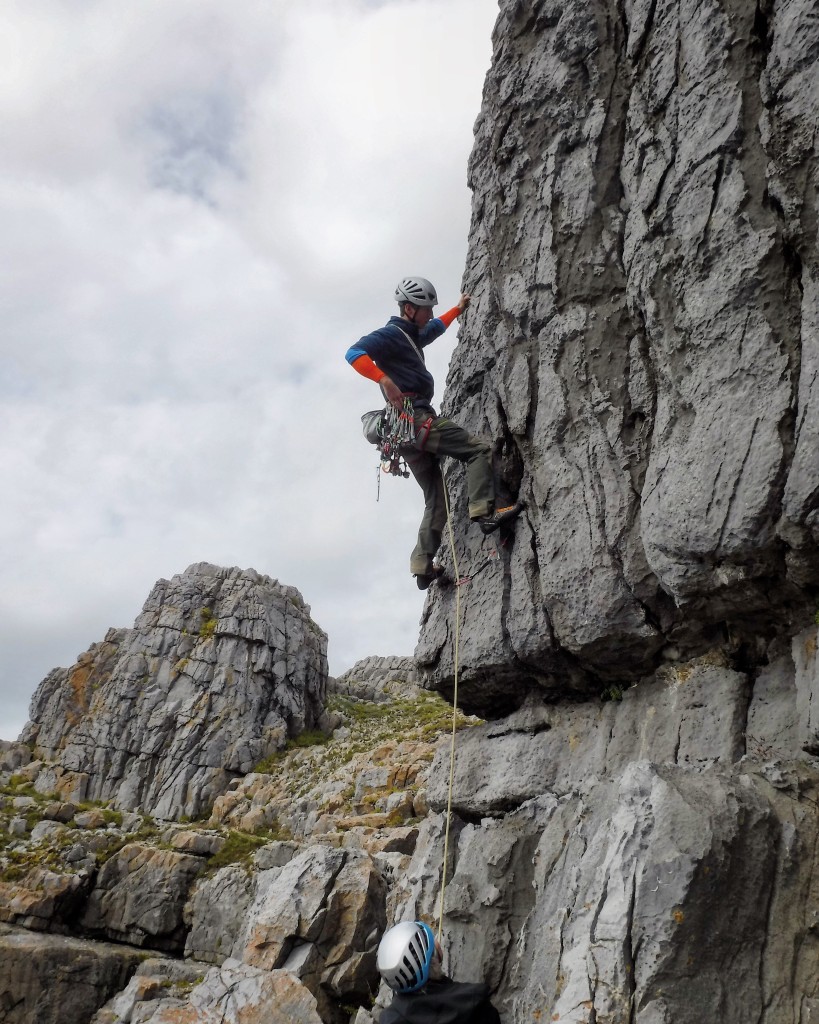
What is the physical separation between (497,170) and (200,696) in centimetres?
4347

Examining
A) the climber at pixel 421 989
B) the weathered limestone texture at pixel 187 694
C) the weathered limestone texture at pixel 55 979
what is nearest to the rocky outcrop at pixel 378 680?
the weathered limestone texture at pixel 187 694

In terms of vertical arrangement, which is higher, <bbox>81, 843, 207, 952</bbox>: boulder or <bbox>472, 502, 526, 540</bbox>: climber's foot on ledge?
<bbox>472, 502, 526, 540</bbox>: climber's foot on ledge

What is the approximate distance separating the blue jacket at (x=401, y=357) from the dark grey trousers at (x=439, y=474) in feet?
2.08

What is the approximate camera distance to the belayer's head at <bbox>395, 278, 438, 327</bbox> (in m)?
12.2

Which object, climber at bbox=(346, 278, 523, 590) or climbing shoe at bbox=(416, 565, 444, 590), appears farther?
climbing shoe at bbox=(416, 565, 444, 590)

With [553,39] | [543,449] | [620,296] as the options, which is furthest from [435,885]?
[553,39]

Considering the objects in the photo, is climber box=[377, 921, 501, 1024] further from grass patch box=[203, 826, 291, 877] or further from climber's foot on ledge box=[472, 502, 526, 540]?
grass patch box=[203, 826, 291, 877]

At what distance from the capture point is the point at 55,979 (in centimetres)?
1816

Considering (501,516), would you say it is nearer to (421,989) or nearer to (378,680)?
(421,989)

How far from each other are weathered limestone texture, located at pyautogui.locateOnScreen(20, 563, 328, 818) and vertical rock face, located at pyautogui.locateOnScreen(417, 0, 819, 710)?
38.4m

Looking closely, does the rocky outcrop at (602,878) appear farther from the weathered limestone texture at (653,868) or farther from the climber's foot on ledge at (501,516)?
the climber's foot on ledge at (501,516)

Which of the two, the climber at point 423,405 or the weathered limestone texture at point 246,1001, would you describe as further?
the weathered limestone texture at point 246,1001

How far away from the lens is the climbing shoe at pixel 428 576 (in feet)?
39.9

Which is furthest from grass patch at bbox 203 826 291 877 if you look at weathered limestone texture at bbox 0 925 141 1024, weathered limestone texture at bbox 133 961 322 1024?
weathered limestone texture at bbox 133 961 322 1024
